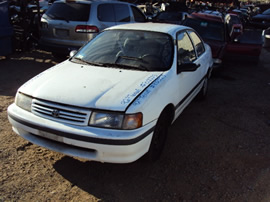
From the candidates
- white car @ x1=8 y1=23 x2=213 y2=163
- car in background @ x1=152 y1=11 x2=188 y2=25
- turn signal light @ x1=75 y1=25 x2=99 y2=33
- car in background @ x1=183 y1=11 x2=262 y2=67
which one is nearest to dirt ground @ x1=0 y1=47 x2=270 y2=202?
white car @ x1=8 y1=23 x2=213 y2=163

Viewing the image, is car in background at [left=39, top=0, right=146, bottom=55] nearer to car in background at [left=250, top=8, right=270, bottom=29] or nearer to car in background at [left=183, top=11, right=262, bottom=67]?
car in background at [left=183, top=11, right=262, bottom=67]

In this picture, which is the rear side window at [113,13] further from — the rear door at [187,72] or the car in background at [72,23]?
the rear door at [187,72]

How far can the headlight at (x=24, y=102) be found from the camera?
9.45 ft

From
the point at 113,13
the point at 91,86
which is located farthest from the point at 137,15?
the point at 91,86

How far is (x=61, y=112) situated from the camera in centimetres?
267

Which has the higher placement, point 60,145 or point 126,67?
point 126,67

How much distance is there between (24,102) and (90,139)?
95cm

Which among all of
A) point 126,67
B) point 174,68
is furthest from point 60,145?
point 174,68

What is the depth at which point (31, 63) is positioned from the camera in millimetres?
7641

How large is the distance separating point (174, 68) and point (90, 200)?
73.6 inches

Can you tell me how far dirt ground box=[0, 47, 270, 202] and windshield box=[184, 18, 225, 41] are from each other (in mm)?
3659

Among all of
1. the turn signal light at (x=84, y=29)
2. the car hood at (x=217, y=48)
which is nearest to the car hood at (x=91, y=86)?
the turn signal light at (x=84, y=29)

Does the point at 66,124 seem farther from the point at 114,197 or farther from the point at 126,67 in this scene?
the point at 126,67

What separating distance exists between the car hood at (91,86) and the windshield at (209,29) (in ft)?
16.8
